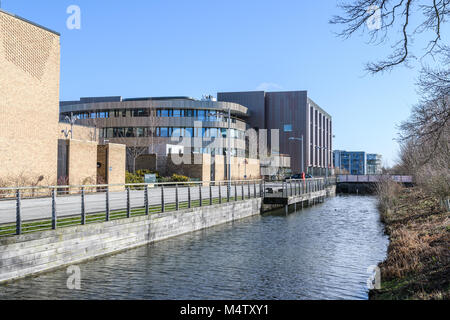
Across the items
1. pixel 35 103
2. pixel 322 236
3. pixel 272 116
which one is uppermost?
pixel 272 116

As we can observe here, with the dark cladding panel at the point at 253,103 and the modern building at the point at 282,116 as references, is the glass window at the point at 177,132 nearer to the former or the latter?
the dark cladding panel at the point at 253,103

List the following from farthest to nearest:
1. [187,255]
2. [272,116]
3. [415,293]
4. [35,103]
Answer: [272,116], [35,103], [187,255], [415,293]

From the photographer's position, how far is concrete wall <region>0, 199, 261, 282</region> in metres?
10.6

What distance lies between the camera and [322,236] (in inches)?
765

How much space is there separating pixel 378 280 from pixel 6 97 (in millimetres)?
21275

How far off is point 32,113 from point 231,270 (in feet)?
59.7

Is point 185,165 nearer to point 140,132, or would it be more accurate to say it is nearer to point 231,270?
point 140,132

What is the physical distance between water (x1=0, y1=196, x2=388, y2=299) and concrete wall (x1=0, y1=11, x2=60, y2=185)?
11.8m

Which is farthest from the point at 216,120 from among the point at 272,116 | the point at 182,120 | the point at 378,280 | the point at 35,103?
the point at 378,280

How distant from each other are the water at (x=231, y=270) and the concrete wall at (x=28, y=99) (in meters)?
11.8

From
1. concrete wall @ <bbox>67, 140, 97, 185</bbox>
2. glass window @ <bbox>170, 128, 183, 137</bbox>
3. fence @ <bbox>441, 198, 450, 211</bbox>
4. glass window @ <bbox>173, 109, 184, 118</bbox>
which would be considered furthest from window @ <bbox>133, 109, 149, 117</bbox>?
fence @ <bbox>441, 198, 450, 211</bbox>
